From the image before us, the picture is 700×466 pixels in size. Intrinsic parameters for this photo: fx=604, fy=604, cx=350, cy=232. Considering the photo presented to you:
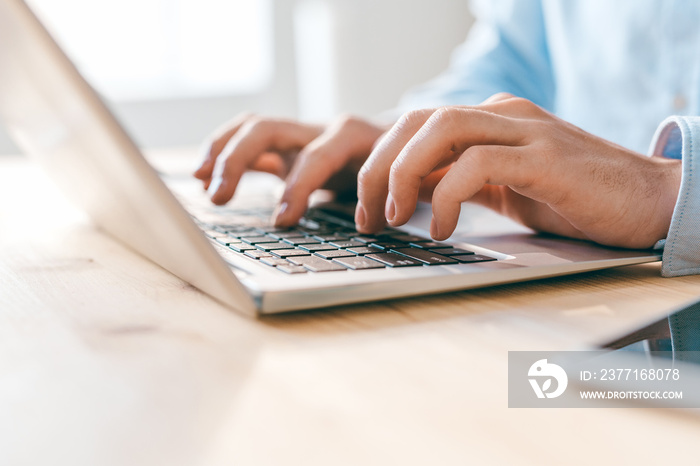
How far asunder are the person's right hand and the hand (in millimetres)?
119

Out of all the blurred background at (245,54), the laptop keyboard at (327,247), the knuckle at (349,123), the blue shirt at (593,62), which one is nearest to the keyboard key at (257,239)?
the laptop keyboard at (327,247)

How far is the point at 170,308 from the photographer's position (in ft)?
1.08

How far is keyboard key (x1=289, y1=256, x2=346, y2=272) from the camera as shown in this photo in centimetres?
33

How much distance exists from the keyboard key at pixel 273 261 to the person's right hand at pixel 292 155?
0.54 feet

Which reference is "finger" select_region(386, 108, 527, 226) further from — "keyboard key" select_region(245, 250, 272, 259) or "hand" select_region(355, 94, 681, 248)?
"keyboard key" select_region(245, 250, 272, 259)

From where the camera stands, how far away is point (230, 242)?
429 mm

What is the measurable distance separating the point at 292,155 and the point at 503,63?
0.60 metres

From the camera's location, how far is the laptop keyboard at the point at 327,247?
1.15 ft

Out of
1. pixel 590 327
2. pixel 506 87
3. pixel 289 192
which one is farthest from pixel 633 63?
pixel 590 327

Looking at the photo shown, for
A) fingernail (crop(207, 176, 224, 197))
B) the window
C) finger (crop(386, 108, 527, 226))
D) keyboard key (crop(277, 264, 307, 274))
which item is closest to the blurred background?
the window

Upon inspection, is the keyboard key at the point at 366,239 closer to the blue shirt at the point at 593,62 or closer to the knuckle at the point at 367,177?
the knuckle at the point at 367,177

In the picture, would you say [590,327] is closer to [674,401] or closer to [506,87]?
[674,401]

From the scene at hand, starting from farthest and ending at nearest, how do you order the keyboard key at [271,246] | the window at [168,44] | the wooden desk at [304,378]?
the window at [168,44], the keyboard key at [271,246], the wooden desk at [304,378]

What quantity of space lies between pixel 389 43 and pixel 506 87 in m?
1.16
